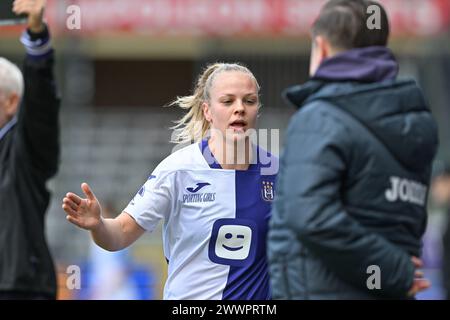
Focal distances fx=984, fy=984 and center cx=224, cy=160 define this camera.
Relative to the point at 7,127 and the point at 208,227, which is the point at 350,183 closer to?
the point at 208,227

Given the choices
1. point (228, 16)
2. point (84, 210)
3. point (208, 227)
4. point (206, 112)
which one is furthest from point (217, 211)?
point (228, 16)

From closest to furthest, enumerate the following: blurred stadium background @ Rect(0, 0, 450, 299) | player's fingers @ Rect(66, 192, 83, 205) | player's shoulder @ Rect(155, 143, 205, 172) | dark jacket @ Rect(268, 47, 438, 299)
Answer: dark jacket @ Rect(268, 47, 438, 299) < player's fingers @ Rect(66, 192, 83, 205) < player's shoulder @ Rect(155, 143, 205, 172) < blurred stadium background @ Rect(0, 0, 450, 299)

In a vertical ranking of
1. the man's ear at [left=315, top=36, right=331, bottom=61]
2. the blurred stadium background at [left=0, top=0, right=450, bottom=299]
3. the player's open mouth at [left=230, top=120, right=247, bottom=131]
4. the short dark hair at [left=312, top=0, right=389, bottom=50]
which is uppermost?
the short dark hair at [left=312, top=0, right=389, bottom=50]

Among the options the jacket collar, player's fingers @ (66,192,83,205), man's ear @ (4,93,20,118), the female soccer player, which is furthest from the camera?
man's ear @ (4,93,20,118)

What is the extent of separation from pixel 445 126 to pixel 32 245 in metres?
11.0

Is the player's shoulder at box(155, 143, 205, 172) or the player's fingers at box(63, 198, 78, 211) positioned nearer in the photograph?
the player's fingers at box(63, 198, 78, 211)

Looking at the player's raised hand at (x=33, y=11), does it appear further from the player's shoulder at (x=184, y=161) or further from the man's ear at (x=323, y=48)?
the man's ear at (x=323, y=48)

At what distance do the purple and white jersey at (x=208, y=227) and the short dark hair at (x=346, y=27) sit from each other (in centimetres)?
117

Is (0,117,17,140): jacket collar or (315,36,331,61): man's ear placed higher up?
(315,36,331,61): man's ear

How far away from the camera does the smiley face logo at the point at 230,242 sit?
439cm

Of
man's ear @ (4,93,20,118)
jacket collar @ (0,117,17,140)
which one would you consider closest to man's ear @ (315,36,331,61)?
jacket collar @ (0,117,17,140)

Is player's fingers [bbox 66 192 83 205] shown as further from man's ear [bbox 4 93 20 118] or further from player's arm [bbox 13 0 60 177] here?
man's ear [bbox 4 93 20 118]

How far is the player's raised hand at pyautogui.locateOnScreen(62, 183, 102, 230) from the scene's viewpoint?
3984 mm

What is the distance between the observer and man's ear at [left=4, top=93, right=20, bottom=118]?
18.1 feet
